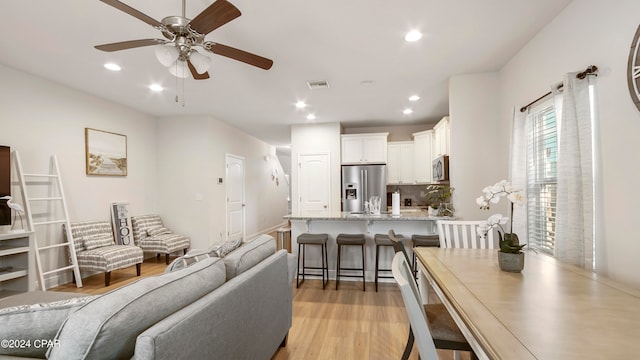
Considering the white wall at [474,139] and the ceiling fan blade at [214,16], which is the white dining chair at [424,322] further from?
the white wall at [474,139]

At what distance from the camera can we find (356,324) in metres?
2.69

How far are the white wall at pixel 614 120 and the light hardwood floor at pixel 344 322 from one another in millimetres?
1285

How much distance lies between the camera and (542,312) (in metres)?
1.07

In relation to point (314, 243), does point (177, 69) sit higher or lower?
higher

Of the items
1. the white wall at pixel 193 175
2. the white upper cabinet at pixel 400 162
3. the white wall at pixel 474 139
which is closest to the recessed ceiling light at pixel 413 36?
the white wall at pixel 474 139

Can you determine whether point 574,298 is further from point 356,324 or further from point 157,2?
point 157,2

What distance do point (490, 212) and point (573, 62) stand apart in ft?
5.81

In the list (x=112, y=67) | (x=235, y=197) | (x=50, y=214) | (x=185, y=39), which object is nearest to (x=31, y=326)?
(x=185, y=39)

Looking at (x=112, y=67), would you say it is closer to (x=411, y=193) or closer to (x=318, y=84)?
(x=318, y=84)

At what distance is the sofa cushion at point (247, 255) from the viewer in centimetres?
173

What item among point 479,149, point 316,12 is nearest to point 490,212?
point 479,149

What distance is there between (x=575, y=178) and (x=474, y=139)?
5.50 ft

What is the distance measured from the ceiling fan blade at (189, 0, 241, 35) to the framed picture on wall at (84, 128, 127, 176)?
137 inches

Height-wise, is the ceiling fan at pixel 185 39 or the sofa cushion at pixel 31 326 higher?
the ceiling fan at pixel 185 39
